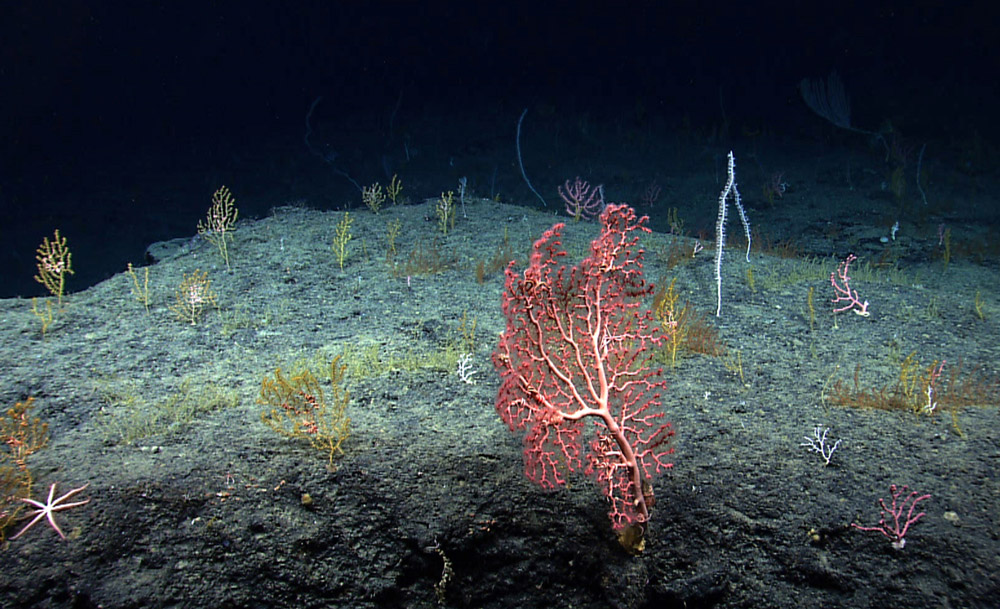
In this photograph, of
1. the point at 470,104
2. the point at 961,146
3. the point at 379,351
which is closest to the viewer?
the point at 379,351

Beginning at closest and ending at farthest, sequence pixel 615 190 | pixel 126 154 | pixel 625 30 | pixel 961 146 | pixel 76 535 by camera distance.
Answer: pixel 76 535
pixel 615 190
pixel 961 146
pixel 126 154
pixel 625 30

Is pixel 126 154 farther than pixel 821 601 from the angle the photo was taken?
Yes

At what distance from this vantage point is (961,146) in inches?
703

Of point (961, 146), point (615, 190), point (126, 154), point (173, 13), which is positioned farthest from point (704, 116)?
point (173, 13)

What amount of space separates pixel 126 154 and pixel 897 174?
40.4 metres

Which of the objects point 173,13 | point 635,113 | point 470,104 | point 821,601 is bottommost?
point 821,601

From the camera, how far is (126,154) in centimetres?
3189

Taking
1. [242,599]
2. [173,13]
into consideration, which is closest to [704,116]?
[242,599]

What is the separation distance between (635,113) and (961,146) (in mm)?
12583

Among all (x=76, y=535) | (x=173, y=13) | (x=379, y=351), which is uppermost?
(x=173, y=13)

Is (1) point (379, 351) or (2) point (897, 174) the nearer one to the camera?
(1) point (379, 351)

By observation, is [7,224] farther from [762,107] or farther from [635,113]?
[762,107]

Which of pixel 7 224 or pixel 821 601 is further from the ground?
pixel 7 224

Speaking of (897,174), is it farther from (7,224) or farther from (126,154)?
(126,154)
